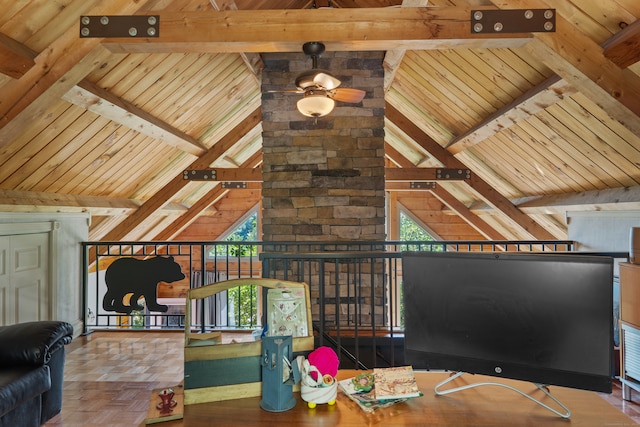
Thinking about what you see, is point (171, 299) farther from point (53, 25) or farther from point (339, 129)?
point (53, 25)

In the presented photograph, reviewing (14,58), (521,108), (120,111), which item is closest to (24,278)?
(120,111)

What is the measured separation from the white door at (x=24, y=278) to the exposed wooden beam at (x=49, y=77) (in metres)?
1.55

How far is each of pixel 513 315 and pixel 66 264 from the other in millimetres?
4579

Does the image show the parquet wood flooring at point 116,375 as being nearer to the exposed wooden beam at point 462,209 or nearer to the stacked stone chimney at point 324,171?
the stacked stone chimney at point 324,171

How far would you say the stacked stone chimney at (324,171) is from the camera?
4379mm

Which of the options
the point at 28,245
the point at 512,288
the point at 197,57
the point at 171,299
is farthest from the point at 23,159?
the point at 171,299

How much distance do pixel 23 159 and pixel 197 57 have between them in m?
1.76

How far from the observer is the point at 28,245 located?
3.96 metres

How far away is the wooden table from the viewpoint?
1142 mm

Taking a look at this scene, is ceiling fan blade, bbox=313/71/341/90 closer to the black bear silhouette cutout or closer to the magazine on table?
the magazine on table

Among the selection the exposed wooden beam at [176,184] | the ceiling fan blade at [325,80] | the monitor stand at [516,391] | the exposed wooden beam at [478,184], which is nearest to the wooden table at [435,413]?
the monitor stand at [516,391]

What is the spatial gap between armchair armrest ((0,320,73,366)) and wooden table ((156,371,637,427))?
1700 mm

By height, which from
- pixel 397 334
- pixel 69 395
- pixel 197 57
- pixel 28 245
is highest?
pixel 197 57

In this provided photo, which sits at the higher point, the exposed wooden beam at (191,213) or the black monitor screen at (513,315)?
the exposed wooden beam at (191,213)
